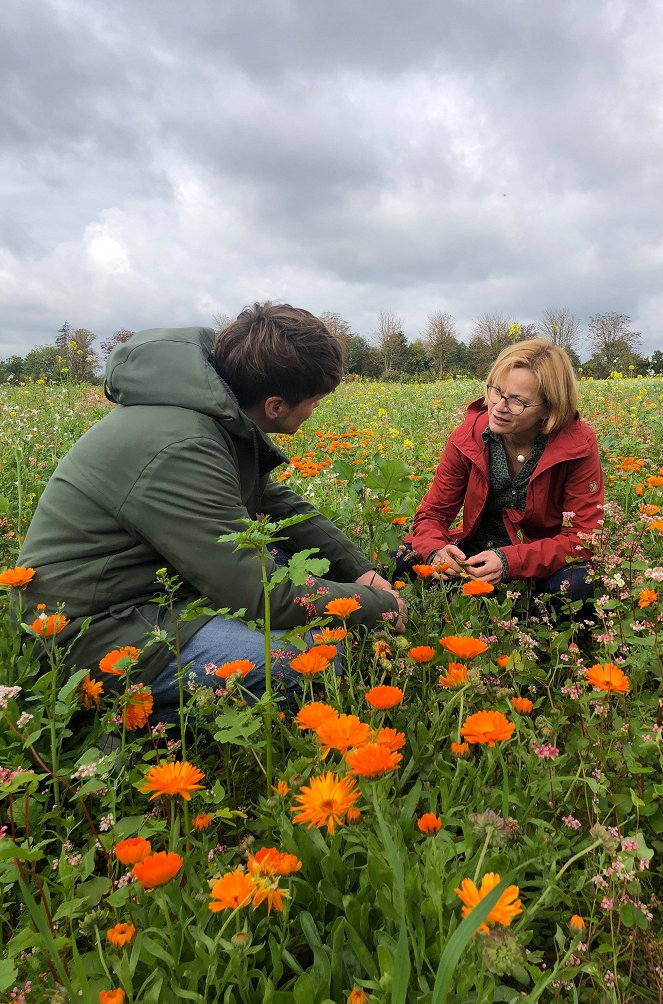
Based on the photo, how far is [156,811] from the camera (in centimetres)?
148

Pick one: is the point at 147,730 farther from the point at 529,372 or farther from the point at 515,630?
the point at 529,372

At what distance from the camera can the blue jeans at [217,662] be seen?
202 cm

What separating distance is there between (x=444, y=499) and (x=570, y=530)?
2.29 ft

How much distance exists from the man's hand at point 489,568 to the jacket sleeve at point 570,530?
58 mm

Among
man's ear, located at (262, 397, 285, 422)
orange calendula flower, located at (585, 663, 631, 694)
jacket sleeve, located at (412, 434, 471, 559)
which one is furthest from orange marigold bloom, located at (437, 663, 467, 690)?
jacket sleeve, located at (412, 434, 471, 559)

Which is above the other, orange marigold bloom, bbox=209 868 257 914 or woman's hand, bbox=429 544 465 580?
woman's hand, bbox=429 544 465 580

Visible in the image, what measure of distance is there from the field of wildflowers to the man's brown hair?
2.88ft

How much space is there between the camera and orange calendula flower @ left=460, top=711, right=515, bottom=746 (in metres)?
1.16

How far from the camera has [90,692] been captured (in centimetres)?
162

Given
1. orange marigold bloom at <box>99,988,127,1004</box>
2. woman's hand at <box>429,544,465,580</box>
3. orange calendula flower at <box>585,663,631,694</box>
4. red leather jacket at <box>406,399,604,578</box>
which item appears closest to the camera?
orange marigold bloom at <box>99,988,127,1004</box>

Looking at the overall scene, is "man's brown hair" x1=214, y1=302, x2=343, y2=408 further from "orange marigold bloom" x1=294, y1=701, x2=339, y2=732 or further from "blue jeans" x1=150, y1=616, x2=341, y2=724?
"orange marigold bloom" x1=294, y1=701, x2=339, y2=732

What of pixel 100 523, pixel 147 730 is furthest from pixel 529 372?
pixel 147 730

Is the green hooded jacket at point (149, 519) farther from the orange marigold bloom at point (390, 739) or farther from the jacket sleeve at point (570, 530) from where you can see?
the orange marigold bloom at point (390, 739)

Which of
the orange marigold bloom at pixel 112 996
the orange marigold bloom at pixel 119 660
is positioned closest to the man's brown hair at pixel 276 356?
the orange marigold bloom at pixel 119 660
